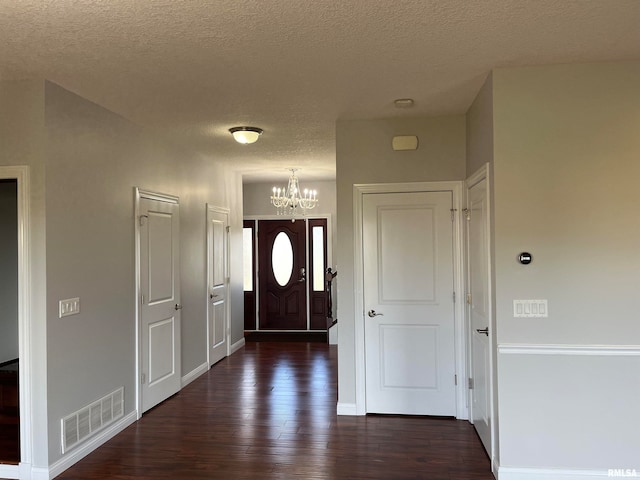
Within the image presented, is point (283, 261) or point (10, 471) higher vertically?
point (283, 261)

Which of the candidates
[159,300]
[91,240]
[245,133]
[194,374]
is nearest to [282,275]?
[194,374]

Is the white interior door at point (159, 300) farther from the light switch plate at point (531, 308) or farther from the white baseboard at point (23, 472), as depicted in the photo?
the light switch plate at point (531, 308)

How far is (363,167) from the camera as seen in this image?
4164 mm

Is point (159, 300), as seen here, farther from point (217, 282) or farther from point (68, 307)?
point (217, 282)

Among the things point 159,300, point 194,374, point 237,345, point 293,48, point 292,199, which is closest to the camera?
point 293,48

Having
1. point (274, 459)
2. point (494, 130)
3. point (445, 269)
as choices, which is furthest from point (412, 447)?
point (494, 130)

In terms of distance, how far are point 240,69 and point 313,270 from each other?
549 centimetres

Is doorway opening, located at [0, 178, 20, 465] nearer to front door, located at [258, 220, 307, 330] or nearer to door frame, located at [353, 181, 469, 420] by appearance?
door frame, located at [353, 181, 469, 420]

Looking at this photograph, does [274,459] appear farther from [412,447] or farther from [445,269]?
[445,269]

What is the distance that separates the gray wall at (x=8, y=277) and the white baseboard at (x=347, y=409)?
3.45 m

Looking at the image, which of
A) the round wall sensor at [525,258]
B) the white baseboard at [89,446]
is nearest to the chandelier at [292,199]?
the white baseboard at [89,446]

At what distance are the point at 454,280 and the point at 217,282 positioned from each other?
3244mm

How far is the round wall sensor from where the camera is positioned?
9.64 ft

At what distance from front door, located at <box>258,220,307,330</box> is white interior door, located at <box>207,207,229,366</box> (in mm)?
1791
